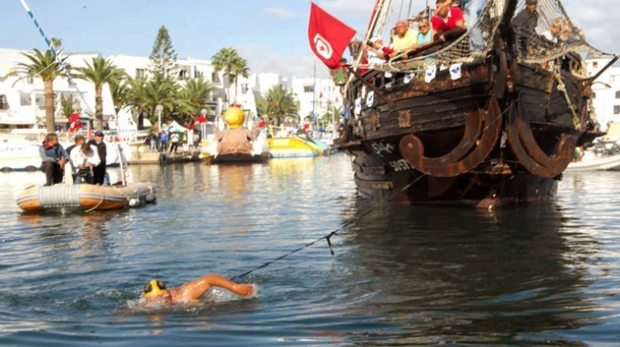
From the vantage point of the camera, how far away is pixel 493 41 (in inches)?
565

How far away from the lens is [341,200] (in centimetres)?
2258

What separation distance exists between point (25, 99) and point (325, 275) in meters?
64.3

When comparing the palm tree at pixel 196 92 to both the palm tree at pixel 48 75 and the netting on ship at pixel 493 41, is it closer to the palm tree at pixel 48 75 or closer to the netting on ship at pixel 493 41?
the palm tree at pixel 48 75

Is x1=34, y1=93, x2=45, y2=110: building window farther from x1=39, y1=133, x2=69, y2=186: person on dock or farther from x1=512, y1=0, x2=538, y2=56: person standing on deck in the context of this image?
x1=512, y1=0, x2=538, y2=56: person standing on deck

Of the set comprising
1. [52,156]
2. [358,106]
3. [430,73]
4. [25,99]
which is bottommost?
[52,156]

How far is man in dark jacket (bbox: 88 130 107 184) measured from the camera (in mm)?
19344

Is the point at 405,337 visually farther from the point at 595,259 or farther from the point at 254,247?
the point at 254,247

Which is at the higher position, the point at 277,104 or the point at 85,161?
the point at 277,104

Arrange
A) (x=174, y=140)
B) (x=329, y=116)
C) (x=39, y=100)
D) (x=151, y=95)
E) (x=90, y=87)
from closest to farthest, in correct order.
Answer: (x=174, y=140), (x=151, y=95), (x=39, y=100), (x=90, y=87), (x=329, y=116)

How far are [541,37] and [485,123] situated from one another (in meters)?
2.15

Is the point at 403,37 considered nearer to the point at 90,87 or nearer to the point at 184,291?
the point at 184,291

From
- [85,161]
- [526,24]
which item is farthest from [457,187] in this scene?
[85,161]

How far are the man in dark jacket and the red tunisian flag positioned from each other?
5677 millimetres

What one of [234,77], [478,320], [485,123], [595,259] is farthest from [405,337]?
[234,77]
